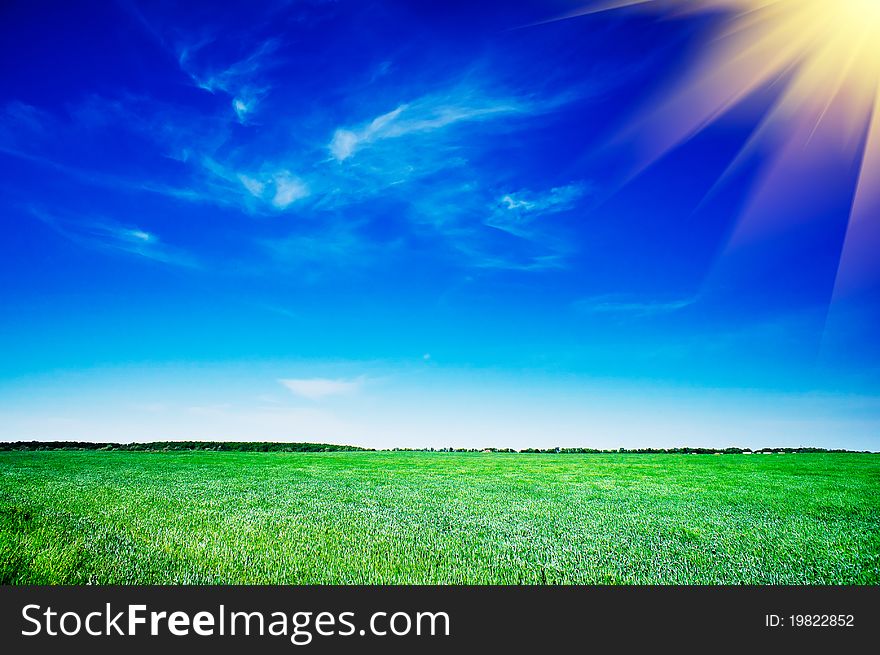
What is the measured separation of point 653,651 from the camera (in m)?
4.21

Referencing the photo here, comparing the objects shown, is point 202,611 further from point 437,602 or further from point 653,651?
point 653,651

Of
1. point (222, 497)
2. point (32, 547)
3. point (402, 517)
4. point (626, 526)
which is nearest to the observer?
point (32, 547)

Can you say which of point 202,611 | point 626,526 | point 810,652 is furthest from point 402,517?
point 810,652

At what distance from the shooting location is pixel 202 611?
176 inches

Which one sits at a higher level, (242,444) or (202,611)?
(202,611)

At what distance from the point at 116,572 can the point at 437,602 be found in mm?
4739

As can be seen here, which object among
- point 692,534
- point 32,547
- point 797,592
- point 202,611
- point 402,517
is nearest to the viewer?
point 202,611

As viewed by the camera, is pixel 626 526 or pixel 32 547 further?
pixel 626 526

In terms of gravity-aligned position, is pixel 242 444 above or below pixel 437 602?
below

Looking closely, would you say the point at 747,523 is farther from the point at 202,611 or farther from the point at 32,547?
the point at 32,547

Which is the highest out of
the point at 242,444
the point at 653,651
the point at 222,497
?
the point at 653,651

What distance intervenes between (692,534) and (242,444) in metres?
85.0

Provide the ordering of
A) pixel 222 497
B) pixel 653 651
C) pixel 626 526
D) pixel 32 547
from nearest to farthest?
pixel 653 651 < pixel 32 547 < pixel 626 526 < pixel 222 497

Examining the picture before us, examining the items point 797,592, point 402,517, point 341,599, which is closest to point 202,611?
point 341,599
